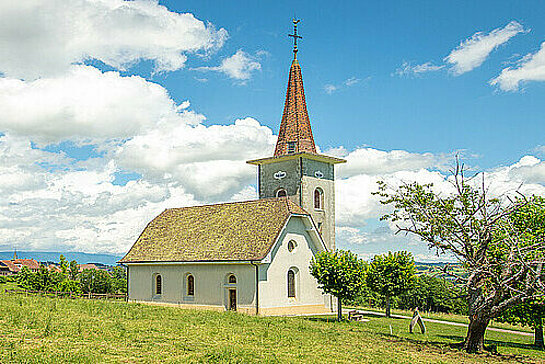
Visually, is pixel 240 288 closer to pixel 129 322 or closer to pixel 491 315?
pixel 129 322

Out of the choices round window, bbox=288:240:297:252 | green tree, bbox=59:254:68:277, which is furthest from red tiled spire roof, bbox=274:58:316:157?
green tree, bbox=59:254:68:277

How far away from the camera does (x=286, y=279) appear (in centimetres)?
3722

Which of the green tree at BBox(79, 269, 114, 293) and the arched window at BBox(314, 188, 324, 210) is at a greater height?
the arched window at BBox(314, 188, 324, 210)

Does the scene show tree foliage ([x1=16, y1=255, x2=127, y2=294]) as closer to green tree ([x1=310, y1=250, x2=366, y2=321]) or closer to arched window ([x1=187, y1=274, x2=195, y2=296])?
arched window ([x1=187, y1=274, x2=195, y2=296])

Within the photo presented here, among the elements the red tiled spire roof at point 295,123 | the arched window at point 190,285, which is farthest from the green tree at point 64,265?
the red tiled spire roof at point 295,123

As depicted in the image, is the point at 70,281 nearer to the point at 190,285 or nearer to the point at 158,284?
the point at 158,284

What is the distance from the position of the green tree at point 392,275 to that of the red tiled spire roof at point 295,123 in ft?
34.6

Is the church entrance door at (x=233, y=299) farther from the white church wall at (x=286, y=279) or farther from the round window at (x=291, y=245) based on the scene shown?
the round window at (x=291, y=245)

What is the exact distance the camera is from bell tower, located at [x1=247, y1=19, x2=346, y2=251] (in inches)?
1662

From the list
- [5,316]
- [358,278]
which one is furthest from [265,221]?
[5,316]

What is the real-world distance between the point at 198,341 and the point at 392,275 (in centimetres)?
2273

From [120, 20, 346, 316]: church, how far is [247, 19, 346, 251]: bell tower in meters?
0.08

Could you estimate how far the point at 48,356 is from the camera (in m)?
15.9

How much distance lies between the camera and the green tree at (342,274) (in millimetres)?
32906
